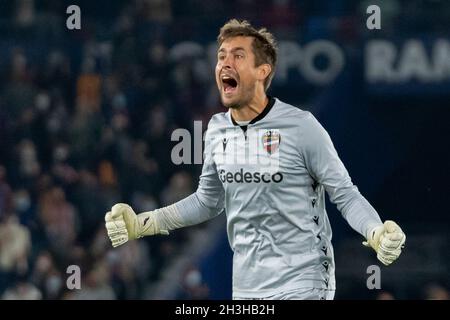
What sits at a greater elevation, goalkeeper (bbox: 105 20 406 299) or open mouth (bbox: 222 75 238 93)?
open mouth (bbox: 222 75 238 93)

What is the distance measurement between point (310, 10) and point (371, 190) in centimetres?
192

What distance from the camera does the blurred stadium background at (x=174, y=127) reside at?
1010 cm

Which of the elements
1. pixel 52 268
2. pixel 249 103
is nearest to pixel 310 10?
pixel 52 268

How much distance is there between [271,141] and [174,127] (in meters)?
5.44

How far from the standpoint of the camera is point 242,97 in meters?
5.39

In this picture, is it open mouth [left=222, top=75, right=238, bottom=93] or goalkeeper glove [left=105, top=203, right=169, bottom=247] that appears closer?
open mouth [left=222, top=75, right=238, bottom=93]

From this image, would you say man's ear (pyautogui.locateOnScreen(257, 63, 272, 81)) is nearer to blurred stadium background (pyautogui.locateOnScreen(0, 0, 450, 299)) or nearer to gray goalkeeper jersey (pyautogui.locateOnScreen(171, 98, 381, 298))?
gray goalkeeper jersey (pyautogui.locateOnScreen(171, 98, 381, 298))

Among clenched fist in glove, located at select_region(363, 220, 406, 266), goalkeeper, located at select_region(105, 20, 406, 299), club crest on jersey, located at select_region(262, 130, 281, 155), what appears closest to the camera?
clenched fist in glove, located at select_region(363, 220, 406, 266)

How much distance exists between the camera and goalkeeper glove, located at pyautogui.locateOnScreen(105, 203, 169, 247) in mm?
5547

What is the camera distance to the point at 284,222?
5.25m

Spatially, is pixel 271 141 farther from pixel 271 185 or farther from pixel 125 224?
pixel 125 224

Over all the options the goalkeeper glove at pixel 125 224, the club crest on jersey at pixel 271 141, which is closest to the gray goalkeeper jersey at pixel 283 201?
the club crest on jersey at pixel 271 141

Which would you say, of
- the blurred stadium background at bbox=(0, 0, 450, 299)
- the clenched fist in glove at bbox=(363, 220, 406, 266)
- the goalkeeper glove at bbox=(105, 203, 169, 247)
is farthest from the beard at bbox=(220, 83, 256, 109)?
the blurred stadium background at bbox=(0, 0, 450, 299)

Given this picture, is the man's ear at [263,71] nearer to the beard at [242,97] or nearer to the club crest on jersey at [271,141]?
the beard at [242,97]
